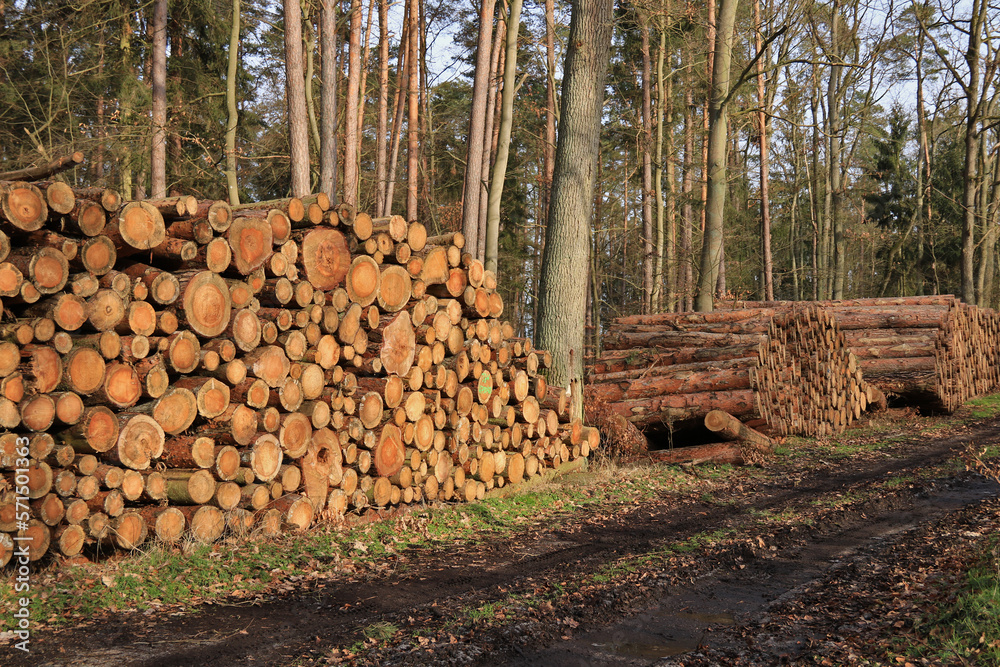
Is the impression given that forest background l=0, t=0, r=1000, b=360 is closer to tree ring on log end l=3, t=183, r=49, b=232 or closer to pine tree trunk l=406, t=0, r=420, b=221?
pine tree trunk l=406, t=0, r=420, b=221

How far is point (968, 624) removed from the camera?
3.55 m

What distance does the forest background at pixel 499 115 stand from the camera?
14.0 meters

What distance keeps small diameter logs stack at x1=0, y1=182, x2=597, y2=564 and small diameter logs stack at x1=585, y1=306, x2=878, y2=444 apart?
329 cm

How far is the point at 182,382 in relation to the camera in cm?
540

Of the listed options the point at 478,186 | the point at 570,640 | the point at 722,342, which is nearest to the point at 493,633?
the point at 570,640

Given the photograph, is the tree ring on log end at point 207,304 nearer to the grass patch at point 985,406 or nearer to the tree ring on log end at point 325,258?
the tree ring on log end at point 325,258

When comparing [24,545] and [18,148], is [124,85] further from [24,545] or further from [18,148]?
[24,545]

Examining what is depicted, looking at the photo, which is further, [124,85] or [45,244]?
[124,85]

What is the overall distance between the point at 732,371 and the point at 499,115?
552 inches

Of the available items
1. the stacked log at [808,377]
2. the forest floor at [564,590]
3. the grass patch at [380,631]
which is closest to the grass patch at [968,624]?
the forest floor at [564,590]

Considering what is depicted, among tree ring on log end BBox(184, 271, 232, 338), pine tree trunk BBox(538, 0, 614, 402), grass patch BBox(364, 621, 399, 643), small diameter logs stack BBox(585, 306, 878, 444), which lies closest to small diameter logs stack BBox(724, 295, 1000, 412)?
small diameter logs stack BBox(585, 306, 878, 444)

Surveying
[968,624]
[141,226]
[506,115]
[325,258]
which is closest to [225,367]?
[141,226]

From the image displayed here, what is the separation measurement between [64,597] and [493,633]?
8.61ft

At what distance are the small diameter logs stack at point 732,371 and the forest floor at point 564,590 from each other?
8.26 feet
